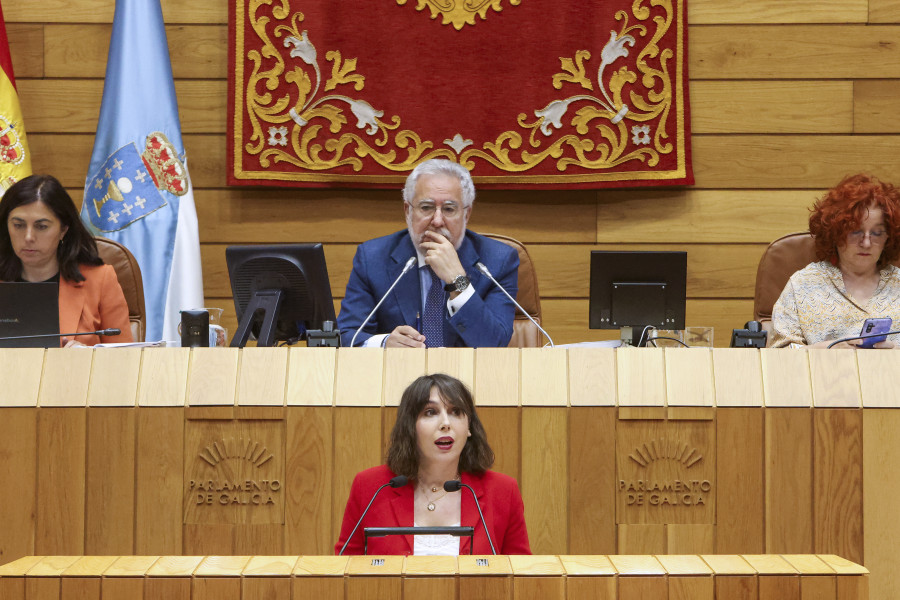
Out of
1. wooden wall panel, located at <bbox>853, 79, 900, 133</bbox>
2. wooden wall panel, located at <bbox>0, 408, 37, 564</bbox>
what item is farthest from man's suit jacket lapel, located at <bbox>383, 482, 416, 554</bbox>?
wooden wall panel, located at <bbox>853, 79, 900, 133</bbox>

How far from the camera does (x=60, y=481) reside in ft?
7.24

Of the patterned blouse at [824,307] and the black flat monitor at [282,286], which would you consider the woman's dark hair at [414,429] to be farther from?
the patterned blouse at [824,307]

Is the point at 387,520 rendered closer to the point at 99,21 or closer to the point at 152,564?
the point at 152,564

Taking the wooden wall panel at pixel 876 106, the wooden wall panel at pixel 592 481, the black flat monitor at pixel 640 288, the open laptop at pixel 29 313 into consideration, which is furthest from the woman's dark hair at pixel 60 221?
the wooden wall panel at pixel 876 106

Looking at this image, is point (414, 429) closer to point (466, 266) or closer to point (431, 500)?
point (431, 500)

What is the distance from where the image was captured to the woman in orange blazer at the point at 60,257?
3057 mm

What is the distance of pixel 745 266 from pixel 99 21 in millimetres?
2843

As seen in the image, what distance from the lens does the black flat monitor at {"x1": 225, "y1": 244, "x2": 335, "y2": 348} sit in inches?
105

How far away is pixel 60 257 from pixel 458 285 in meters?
1.31

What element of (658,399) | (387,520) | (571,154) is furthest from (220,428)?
(571,154)

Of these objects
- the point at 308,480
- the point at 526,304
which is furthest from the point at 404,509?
the point at 526,304

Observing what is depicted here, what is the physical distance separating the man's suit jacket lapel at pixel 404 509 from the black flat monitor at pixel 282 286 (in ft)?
2.48

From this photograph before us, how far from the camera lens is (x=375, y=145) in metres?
4.03

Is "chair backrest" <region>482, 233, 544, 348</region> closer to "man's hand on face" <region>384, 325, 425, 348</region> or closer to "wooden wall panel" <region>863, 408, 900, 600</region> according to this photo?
"man's hand on face" <region>384, 325, 425, 348</region>
